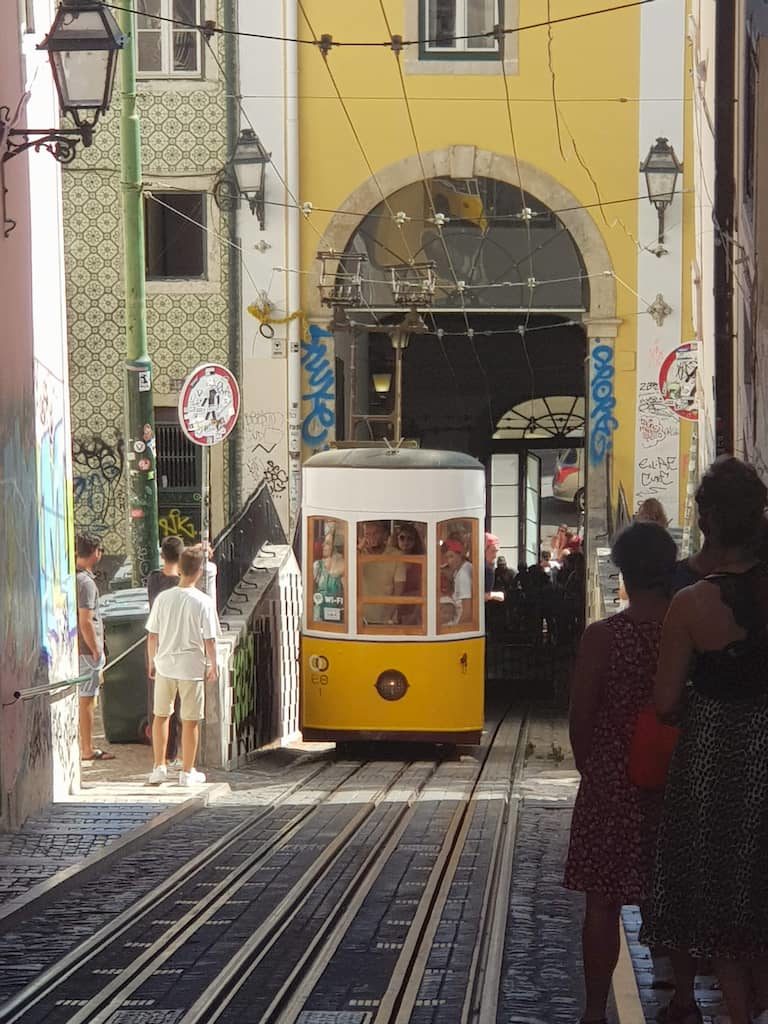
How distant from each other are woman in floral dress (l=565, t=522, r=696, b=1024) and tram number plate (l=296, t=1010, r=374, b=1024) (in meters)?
0.86

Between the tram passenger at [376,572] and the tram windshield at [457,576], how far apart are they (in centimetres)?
42

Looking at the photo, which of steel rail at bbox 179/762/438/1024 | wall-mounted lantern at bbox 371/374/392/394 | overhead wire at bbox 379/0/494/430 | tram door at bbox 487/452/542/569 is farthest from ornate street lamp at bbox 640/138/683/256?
steel rail at bbox 179/762/438/1024

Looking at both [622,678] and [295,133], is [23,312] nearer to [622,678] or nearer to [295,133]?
[622,678]

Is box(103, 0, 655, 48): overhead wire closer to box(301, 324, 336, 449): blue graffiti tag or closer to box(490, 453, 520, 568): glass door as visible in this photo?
box(301, 324, 336, 449): blue graffiti tag

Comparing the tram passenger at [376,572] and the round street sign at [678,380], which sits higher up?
the round street sign at [678,380]

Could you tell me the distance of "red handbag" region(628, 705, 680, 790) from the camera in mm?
5516

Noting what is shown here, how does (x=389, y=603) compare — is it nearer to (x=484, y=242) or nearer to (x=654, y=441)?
(x=654, y=441)

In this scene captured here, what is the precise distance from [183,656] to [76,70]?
3932mm

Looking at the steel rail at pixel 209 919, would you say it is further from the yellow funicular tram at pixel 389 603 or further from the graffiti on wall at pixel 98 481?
the graffiti on wall at pixel 98 481

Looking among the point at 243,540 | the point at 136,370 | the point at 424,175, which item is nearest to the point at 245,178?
the point at 424,175

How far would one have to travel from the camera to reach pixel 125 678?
1481 cm

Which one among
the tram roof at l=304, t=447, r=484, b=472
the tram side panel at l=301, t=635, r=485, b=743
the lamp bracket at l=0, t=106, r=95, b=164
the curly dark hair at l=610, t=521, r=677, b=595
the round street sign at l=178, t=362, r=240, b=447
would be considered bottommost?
the tram side panel at l=301, t=635, r=485, b=743

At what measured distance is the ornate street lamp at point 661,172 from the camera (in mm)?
23500

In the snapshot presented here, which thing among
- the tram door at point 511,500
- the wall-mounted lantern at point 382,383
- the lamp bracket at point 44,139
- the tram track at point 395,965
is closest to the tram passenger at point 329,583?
the tram track at point 395,965
